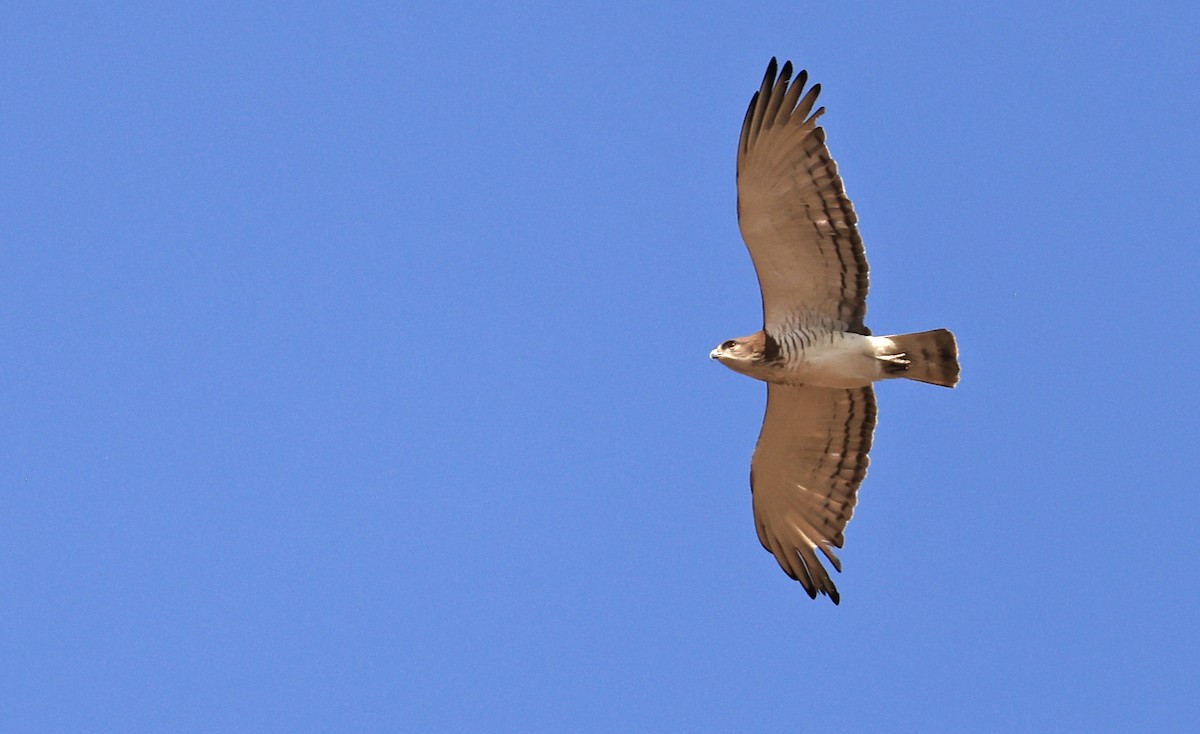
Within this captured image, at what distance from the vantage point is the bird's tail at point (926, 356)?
47.0 ft

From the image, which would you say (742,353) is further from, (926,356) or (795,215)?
(926,356)

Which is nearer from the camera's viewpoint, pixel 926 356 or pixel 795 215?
pixel 795 215

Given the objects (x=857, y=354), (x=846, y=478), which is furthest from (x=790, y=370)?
(x=846, y=478)

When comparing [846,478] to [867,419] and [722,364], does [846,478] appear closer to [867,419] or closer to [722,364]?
[867,419]

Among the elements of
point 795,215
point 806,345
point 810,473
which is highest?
point 795,215

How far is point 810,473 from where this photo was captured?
15609 mm

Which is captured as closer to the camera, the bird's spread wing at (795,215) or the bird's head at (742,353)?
the bird's spread wing at (795,215)

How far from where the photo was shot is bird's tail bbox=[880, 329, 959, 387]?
14.3m

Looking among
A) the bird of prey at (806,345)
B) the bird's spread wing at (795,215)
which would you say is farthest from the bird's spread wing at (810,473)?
the bird's spread wing at (795,215)

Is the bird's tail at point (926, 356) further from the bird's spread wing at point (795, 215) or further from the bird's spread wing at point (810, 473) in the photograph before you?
the bird's spread wing at point (810, 473)

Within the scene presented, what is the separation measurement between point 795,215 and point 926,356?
5.62ft

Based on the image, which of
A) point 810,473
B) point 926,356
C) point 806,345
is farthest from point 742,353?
point 810,473

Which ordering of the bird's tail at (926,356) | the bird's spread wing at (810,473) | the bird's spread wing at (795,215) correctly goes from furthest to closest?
the bird's spread wing at (810,473)
the bird's tail at (926,356)
the bird's spread wing at (795,215)

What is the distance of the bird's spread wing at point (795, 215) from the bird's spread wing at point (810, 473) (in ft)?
3.53
